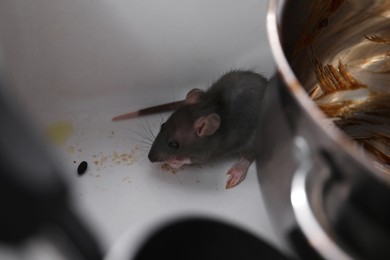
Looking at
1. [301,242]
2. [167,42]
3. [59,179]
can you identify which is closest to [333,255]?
[301,242]

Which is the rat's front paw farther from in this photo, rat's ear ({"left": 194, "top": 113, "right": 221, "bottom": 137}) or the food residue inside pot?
the food residue inside pot

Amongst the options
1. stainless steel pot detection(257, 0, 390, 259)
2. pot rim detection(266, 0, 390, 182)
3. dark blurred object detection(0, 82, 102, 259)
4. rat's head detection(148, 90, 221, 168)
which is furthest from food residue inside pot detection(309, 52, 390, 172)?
dark blurred object detection(0, 82, 102, 259)

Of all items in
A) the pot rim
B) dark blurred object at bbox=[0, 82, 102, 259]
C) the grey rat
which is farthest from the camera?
the grey rat

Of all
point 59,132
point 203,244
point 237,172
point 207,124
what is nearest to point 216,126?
point 207,124

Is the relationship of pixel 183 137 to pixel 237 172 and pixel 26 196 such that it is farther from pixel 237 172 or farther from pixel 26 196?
pixel 26 196

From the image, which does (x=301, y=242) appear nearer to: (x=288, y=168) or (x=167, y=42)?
(x=288, y=168)

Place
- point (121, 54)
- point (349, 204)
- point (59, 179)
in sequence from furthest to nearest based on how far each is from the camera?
point (121, 54), point (59, 179), point (349, 204)
